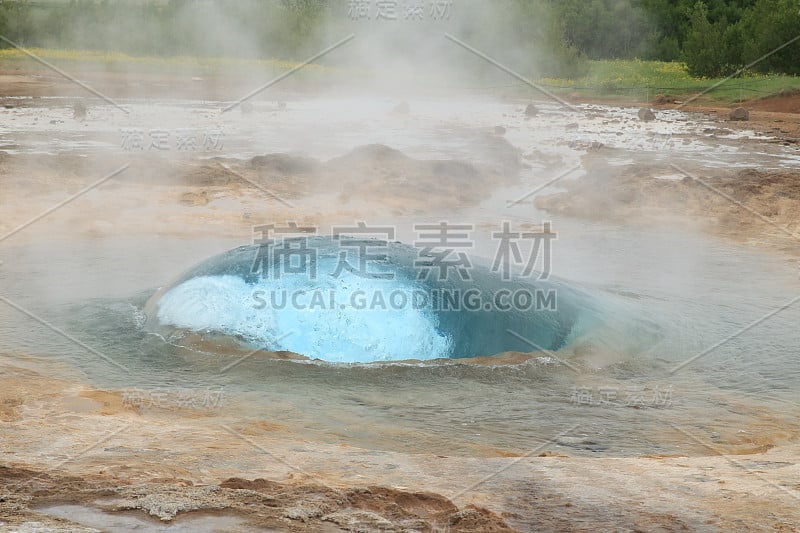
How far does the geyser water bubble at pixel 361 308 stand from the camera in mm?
5250

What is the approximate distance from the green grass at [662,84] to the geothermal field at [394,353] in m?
13.5

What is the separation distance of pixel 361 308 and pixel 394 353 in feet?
0.98

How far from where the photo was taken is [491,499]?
11.3ft

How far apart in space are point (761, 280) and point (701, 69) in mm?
22067

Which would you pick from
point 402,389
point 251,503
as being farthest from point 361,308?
point 251,503

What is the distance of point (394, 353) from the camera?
521 centimetres

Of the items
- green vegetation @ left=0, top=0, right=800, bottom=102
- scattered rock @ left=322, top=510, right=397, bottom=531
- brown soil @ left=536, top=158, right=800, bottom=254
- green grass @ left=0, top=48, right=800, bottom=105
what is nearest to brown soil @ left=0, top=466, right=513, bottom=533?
scattered rock @ left=322, top=510, right=397, bottom=531

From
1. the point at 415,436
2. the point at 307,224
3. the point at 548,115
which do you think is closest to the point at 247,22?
the point at 548,115

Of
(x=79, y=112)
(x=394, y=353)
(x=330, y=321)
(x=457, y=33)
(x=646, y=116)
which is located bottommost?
(x=394, y=353)

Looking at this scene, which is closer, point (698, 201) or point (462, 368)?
point (462, 368)

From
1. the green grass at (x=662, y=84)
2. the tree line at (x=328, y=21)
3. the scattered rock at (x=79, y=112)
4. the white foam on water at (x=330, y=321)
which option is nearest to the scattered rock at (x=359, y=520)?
the white foam on water at (x=330, y=321)

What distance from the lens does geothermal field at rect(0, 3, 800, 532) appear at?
3.42 m

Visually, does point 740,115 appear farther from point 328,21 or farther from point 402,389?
point 402,389

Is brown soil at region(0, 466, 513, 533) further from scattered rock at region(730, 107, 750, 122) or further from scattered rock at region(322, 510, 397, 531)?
scattered rock at region(730, 107, 750, 122)
